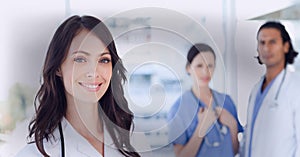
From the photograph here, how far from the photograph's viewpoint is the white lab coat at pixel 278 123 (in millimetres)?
1109

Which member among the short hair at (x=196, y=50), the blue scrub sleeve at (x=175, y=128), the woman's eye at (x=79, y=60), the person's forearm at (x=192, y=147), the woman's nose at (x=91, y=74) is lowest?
the person's forearm at (x=192, y=147)

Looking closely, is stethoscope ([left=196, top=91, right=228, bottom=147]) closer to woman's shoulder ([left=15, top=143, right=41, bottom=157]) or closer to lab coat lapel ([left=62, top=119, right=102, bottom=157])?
lab coat lapel ([left=62, top=119, right=102, bottom=157])

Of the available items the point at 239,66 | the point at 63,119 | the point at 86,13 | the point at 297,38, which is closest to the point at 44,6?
the point at 86,13

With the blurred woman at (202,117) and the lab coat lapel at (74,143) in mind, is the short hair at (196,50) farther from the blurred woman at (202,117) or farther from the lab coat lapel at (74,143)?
the lab coat lapel at (74,143)

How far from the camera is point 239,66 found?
3.64 feet

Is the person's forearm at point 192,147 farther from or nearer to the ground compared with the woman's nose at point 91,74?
nearer to the ground

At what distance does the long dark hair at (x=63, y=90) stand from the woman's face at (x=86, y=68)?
0.01m

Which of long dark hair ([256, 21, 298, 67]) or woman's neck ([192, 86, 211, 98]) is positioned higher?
long dark hair ([256, 21, 298, 67])

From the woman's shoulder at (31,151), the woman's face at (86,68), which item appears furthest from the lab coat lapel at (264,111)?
the woman's shoulder at (31,151)

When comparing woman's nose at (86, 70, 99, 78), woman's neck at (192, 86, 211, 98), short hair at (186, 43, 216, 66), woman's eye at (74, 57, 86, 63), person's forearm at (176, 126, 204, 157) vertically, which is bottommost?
person's forearm at (176, 126, 204, 157)

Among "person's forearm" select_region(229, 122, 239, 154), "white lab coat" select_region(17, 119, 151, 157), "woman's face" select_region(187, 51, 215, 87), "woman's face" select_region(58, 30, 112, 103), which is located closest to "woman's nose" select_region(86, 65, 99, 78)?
"woman's face" select_region(58, 30, 112, 103)

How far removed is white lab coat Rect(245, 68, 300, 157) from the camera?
1109 mm

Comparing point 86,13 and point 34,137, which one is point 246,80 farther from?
point 34,137

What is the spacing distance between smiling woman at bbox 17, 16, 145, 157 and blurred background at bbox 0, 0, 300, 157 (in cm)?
2
